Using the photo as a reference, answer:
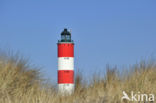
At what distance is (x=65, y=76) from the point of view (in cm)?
948

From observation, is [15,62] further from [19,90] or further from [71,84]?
[71,84]

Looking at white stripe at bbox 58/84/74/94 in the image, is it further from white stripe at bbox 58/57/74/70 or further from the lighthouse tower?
white stripe at bbox 58/57/74/70

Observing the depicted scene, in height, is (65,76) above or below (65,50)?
below

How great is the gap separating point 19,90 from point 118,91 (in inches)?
87.7

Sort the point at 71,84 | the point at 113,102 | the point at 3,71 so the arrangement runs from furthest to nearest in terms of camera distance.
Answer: the point at 71,84 → the point at 3,71 → the point at 113,102

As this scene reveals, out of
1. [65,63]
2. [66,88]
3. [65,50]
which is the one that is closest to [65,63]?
[65,63]

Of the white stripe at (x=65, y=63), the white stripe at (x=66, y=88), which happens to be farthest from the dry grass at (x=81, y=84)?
the white stripe at (x=65, y=63)

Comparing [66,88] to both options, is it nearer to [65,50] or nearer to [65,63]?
[65,63]

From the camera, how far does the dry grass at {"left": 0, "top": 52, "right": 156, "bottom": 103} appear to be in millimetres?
6941

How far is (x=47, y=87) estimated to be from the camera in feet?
27.8

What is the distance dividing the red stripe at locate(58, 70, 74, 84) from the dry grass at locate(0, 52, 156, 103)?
455 mm

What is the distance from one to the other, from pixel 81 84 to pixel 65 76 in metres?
0.62

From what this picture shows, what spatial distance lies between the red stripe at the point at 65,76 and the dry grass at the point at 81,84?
46cm

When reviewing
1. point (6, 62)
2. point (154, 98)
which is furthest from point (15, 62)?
point (154, 98)
